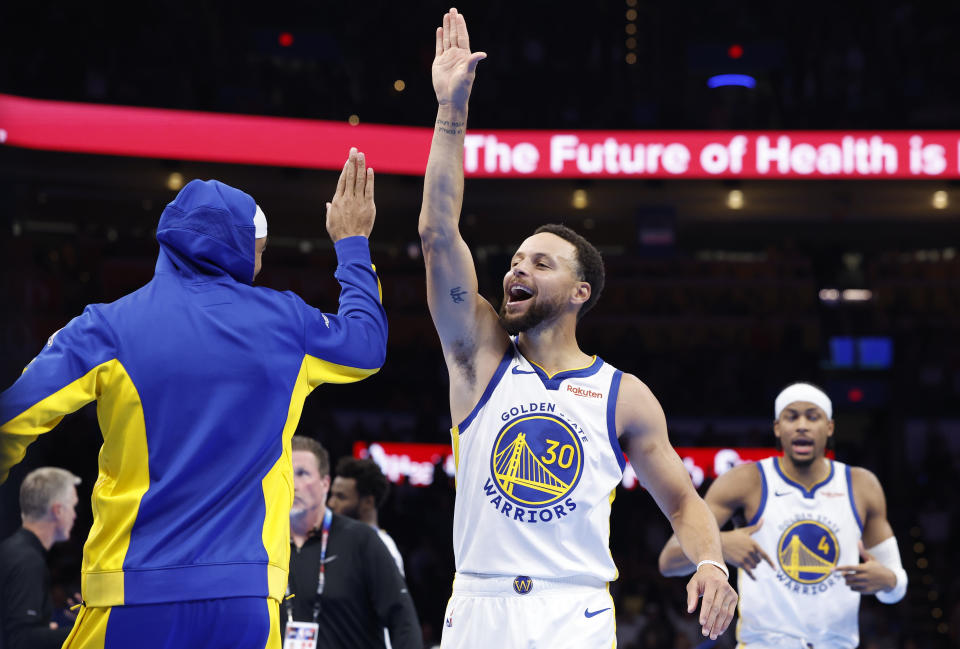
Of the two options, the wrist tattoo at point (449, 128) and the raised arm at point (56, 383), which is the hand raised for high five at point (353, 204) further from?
the raised arm at point (56, 383)

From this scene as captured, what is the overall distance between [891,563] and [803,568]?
1.54ft

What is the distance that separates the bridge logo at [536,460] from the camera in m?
3.55

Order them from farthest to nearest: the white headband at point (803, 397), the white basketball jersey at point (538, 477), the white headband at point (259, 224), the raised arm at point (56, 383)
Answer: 1. the white headband at point (803, 397)
2. the white basketball jersey at point (538, 477)
3. the white headband at point (259, 224)
4. the raised arm at point (56, 383)

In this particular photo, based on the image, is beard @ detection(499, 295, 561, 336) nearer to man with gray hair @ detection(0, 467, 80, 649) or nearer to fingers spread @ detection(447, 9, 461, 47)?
fingers spread @ detection(447, 9, 461, 47)

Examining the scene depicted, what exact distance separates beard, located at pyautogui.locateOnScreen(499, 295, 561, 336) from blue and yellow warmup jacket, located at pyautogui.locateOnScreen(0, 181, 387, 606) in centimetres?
106

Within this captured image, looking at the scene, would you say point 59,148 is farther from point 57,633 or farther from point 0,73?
point 57,633

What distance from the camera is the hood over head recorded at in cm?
283

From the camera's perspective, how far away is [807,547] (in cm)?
586

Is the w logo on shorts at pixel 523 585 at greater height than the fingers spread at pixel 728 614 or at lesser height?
greater

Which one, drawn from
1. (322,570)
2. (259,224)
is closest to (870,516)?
(322,570)

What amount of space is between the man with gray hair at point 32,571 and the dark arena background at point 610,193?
20.8ft

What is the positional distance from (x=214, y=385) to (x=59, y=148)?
44.9 feet

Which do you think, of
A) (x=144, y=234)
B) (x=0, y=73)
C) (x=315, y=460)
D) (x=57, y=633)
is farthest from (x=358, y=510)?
(x=144, y=234)

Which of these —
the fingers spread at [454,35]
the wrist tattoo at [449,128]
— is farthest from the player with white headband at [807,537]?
the fingers spread at [454,35]
